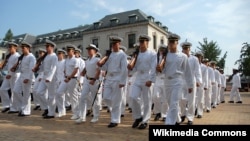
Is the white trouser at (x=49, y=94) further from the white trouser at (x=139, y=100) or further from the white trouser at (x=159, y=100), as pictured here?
the white trouser at (x=159, y=100)

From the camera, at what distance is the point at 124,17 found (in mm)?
52438

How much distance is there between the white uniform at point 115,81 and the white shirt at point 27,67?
3.09m

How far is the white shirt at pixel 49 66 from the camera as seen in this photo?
31.0 ft

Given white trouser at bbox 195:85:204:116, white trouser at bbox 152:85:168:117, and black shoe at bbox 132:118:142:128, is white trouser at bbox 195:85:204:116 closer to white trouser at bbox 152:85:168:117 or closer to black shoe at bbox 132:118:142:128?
white trouser at bbox 152:85:168:117

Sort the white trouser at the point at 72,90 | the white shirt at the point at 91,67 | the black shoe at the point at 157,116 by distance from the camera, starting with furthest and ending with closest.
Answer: the white trouser at the point at 72,90
the black shoe at the point at 157,116
the white shirt at the point at 91,67

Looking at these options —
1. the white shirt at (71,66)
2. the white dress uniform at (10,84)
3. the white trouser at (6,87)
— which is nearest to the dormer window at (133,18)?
the white dress uniform at (10,84)

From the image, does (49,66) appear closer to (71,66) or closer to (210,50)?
(71,66)

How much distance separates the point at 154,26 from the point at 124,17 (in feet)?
19.0

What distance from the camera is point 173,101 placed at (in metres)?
6.73

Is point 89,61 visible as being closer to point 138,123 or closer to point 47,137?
point 138,123

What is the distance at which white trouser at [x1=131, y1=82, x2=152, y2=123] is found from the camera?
756 centimetres

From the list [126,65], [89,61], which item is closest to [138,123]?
[126,65]

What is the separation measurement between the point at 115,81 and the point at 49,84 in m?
2.75

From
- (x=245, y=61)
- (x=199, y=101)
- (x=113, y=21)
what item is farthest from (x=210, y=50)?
(x=199, y=101)
